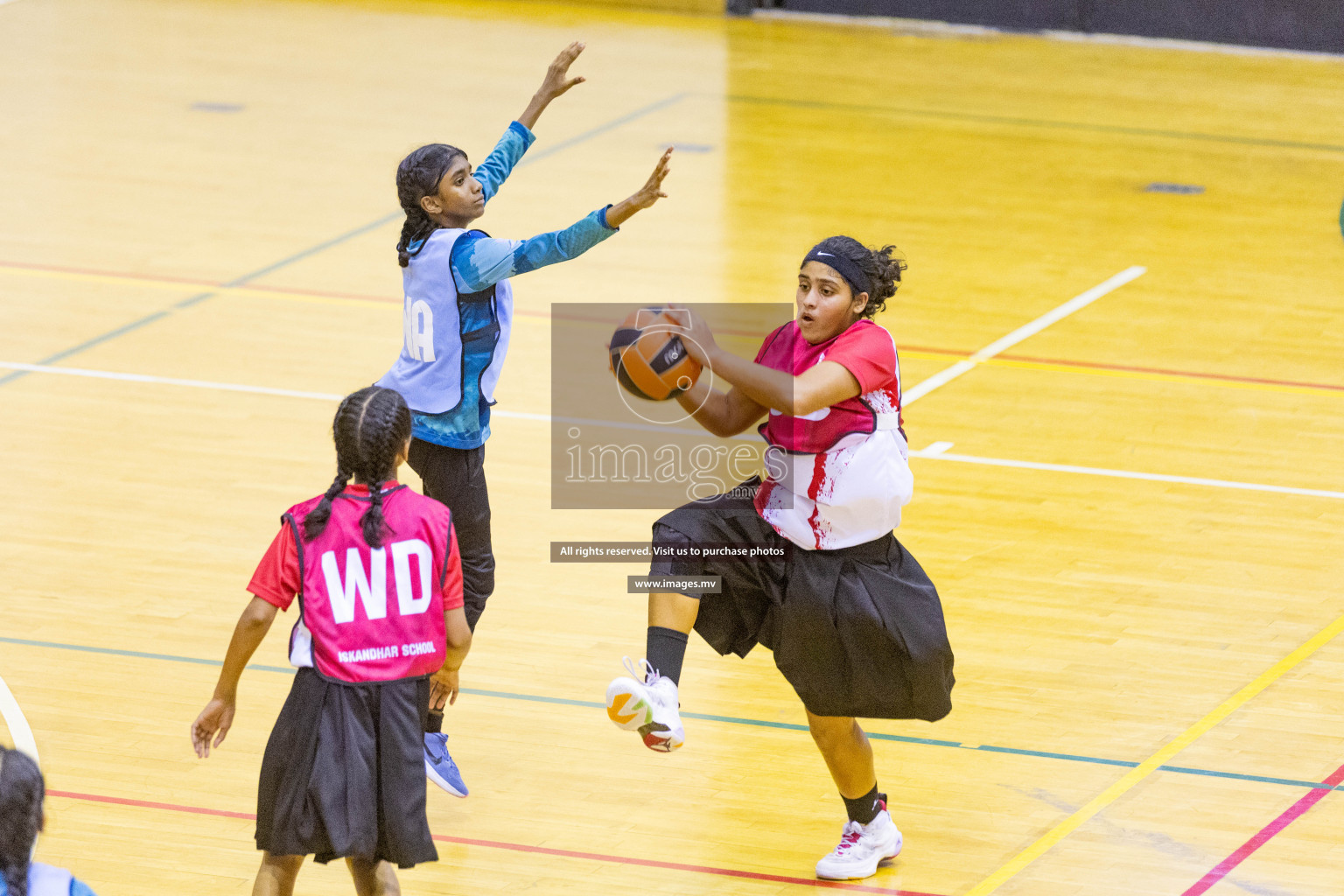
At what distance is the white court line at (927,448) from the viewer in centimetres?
854

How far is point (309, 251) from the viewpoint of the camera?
12109 mm

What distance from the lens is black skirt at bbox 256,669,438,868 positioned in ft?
14.4

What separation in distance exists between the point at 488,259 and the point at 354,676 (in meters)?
1.47

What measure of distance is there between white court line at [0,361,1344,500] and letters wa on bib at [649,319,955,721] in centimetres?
381

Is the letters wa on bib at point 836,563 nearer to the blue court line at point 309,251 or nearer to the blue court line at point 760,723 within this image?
the blue court line at point 760,723

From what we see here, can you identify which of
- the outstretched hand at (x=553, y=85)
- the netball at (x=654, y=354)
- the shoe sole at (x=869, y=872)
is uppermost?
the outstretched hand at (x=553, y=85)

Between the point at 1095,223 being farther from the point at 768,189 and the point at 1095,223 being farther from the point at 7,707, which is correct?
the point at 7,707

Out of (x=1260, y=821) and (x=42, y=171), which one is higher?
(x=42, y=171)

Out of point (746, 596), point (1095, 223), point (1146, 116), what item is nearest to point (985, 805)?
point (746, 596)

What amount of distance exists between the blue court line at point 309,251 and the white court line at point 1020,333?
167 inches

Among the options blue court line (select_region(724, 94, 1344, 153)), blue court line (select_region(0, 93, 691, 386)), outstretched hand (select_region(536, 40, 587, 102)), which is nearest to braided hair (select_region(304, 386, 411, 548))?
outstretched hand (select_region(536, 40, 587, 102))

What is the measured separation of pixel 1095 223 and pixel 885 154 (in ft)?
7.87

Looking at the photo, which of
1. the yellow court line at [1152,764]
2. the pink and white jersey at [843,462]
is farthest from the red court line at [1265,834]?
the pink and white jersey at [843,462]

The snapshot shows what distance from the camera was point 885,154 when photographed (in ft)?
49.1
